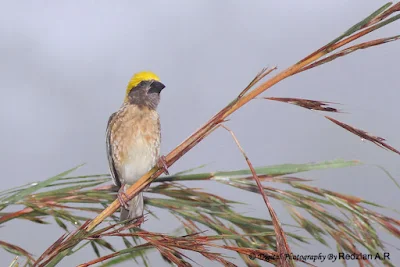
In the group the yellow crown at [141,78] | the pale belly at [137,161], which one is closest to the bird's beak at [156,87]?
the yellow crown at [141,78]

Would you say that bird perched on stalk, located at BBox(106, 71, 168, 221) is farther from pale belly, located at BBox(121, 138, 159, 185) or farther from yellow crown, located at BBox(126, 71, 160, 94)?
yellow crown, located at BBox(126, 71, 160, 94)

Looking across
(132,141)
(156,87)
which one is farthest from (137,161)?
(156,87)

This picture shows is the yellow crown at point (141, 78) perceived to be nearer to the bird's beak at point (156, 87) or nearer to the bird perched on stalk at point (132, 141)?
the bird's beak at point (156, 87)

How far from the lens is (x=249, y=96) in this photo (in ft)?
4.42

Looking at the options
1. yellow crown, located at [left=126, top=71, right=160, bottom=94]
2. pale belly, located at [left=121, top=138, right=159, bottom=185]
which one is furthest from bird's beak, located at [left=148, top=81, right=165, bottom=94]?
pale belly, located at [left=121, top=138, right=159, bottom=185]

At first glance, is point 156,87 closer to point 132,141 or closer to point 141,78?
point 141,78

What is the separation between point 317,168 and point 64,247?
2.38ft

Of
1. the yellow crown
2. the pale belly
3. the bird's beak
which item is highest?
the yellow crown

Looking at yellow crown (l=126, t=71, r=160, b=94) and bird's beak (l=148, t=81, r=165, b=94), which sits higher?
yellow crown (l=126, t=71, r=160, b=94)

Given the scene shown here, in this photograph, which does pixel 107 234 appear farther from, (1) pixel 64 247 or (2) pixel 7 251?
(2) pixel 7 251

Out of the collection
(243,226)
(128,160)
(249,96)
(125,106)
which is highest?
(125,106)

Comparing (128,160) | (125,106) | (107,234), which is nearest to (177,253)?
(107,234)

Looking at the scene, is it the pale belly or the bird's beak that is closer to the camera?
the pale belly

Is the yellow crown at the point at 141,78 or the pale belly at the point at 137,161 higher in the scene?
the yellow crown at the point at 141,78
